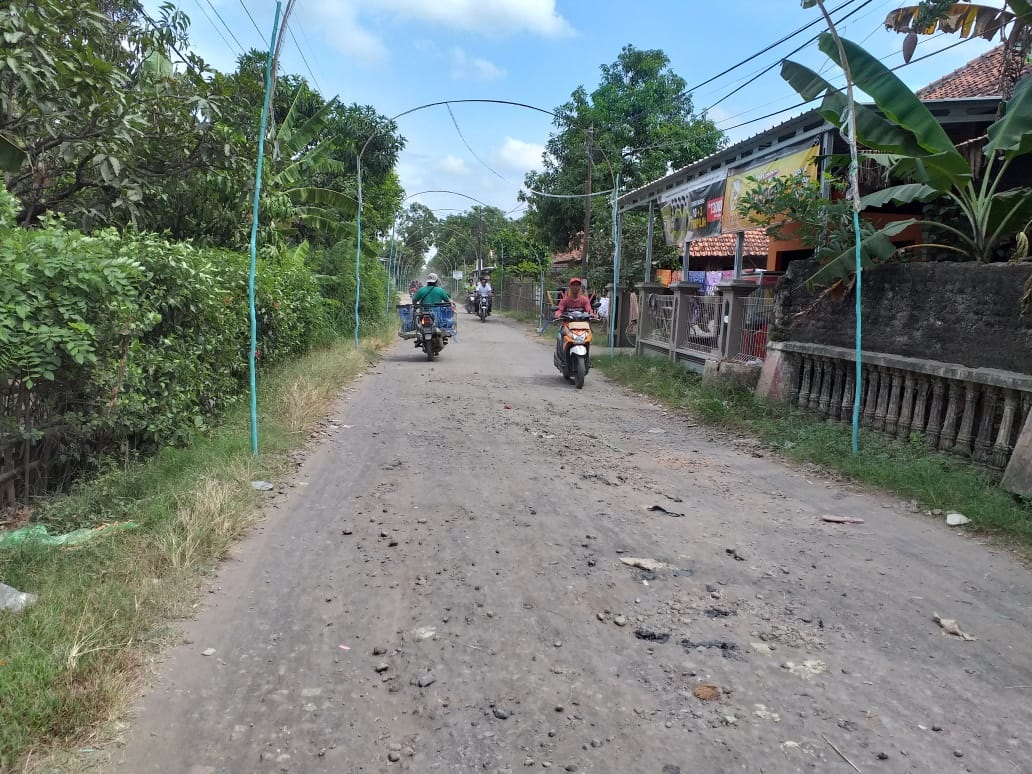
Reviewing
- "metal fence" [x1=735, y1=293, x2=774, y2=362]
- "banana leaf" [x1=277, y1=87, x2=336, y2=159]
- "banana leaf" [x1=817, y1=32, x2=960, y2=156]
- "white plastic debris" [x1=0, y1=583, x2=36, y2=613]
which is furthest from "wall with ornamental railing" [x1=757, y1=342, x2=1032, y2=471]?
"banana leaf" [x1=277, y1=87, x2=336, y2=159]

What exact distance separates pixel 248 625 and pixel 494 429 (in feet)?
15.5

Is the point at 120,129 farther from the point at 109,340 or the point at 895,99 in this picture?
the point at 895,99

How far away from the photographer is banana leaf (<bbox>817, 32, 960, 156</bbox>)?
694 cm

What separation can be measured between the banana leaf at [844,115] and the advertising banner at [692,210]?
4606 mm

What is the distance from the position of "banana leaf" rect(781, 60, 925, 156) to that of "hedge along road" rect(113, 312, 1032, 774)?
3.66 meters

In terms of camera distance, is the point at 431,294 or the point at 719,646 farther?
the point at 431,294

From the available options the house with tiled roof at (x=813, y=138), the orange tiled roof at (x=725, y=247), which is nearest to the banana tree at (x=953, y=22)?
the house with tiled roof at (x=813, y=138)

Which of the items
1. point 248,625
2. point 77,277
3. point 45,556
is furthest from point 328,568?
point 77,277

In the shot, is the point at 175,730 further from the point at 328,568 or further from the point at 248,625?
the point at 328,568

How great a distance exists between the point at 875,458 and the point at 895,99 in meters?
3.47

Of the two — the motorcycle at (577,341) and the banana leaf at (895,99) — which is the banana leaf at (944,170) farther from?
the motorcycle at (577,341)

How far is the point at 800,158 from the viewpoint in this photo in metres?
10.5

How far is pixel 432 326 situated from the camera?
1497 centimetres

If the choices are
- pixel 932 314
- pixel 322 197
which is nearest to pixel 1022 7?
pixel 932 314
